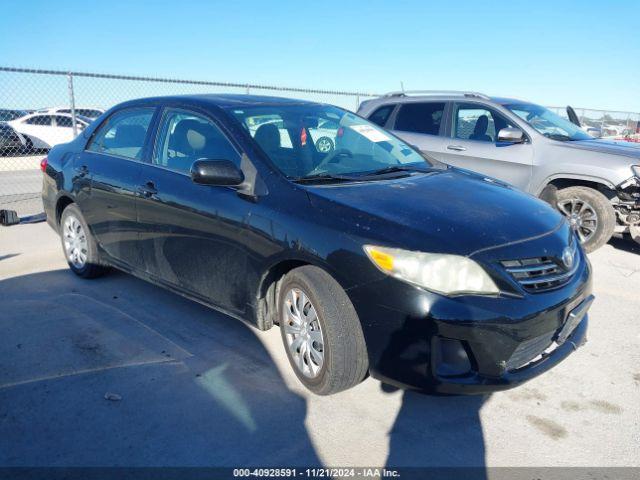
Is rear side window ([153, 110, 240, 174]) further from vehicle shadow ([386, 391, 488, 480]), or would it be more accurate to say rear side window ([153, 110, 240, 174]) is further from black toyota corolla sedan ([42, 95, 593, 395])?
vehicle shadow ([386, 391, 488, 480])

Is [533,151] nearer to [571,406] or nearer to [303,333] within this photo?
[571,406]

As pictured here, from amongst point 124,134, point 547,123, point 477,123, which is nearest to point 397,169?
point 124,134

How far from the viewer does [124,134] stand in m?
4.34

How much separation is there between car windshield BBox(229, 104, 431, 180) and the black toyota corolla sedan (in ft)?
0.05

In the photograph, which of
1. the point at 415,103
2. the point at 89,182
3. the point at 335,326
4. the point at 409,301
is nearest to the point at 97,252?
the point at 89,182

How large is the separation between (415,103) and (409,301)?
5388mm

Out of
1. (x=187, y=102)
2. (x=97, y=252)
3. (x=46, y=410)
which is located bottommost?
(x=46, y=410)

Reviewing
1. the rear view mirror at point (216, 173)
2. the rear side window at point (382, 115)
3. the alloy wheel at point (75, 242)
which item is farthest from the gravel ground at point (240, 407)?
the rear side window at point (382, 115)

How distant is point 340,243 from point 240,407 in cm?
105

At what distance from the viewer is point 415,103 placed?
23.9ft

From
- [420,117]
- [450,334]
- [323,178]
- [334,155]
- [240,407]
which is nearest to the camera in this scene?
[450,334]

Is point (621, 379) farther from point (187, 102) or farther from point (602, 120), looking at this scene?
point (602, 120)

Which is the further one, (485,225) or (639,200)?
(639,200)

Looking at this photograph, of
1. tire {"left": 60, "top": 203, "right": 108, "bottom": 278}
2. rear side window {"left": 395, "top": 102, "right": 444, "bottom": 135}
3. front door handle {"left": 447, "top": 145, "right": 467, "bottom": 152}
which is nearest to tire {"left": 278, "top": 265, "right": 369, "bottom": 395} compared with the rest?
tire {"left": 60, "top": 203, "right": 108, "bottom": 278}
